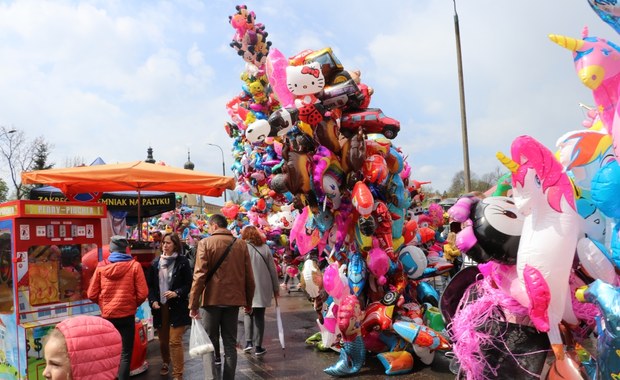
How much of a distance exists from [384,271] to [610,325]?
3172mm

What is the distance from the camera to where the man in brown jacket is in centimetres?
497

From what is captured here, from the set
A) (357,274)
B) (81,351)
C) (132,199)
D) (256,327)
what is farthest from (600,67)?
(132,199)

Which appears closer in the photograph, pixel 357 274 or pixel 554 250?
pixel 554 250

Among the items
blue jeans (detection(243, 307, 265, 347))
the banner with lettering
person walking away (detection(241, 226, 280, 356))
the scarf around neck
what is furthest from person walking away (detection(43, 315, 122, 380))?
the banner with lettering

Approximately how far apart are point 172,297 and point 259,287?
1648 mm

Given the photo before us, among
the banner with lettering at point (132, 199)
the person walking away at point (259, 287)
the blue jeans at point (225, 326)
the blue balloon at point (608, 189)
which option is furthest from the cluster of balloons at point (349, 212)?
the banner with lettering at point (132, 199)

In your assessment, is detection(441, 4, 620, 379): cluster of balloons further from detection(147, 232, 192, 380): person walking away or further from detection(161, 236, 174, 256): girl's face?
detection(161, 236, 174, 256): girl's face

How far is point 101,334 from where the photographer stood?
2322 millimetres

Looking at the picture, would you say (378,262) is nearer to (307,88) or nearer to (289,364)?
(289,364)

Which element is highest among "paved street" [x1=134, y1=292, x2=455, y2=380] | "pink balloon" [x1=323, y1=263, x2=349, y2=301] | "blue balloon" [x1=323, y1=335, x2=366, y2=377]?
"pink balloon" [x1=323, y1=263, x2=349, y2=301]

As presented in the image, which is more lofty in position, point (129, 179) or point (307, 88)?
point (307, 88)

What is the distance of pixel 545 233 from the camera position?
9.95ft

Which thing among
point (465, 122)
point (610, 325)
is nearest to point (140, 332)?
point (610, 325)

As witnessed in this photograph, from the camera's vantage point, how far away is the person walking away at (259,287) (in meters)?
6.77
